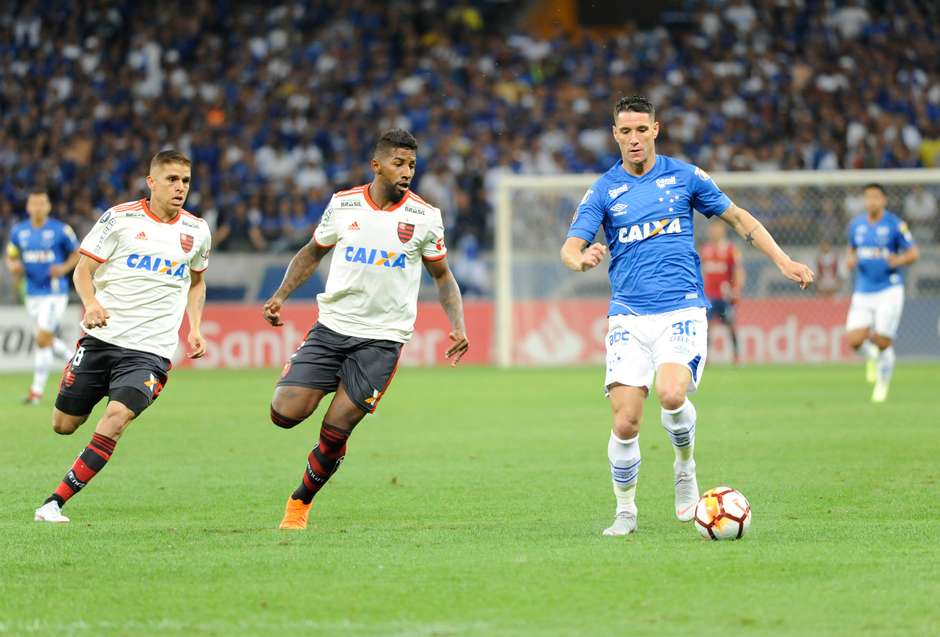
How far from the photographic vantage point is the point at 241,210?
A: 1084 inches

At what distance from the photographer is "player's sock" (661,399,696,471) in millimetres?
8641

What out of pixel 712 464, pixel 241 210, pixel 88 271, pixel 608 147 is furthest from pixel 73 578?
pixel 608 147

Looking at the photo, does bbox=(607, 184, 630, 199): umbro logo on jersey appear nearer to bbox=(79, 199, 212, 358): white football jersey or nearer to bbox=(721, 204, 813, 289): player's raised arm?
bbox=(721, 204, 813, 289): player's raised arm

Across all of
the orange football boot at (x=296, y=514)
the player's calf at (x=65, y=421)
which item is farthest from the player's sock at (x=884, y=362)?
the player's calf at (x=65, y=421)

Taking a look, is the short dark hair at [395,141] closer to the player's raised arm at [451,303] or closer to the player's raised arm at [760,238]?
the player's raised arm at [451,303]

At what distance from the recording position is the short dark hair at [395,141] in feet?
28.5

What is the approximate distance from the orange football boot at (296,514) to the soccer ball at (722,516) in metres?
2.29

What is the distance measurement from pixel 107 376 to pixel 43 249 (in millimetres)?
9971

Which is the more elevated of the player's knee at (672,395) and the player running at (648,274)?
the player running at (648,274)

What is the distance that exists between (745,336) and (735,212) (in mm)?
18419

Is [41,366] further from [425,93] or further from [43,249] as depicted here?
[425,93]

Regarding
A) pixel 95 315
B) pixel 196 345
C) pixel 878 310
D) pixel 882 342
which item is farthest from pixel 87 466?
pixel 878 310

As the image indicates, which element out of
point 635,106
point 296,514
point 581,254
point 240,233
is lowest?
point 296,514

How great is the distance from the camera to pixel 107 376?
9.53m
